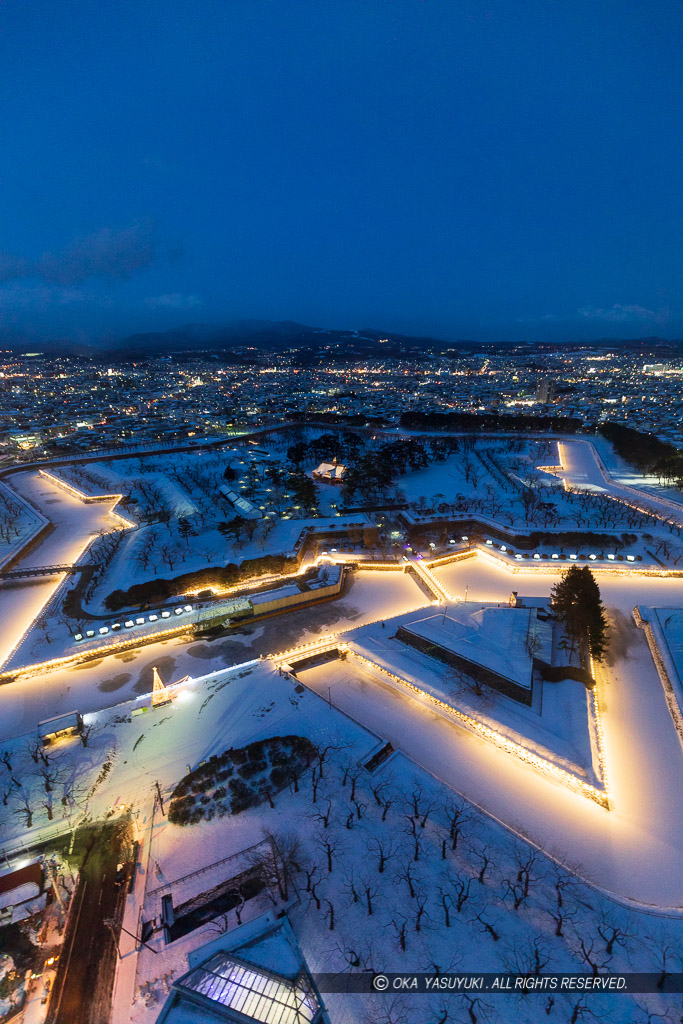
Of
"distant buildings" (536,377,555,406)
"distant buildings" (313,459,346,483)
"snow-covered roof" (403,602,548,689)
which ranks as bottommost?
"snow-covered roof" (403,602,548,689)

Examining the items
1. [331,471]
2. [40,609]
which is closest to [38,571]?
[40,609]

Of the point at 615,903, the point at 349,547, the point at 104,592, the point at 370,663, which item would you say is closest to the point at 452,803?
the point at 615,903

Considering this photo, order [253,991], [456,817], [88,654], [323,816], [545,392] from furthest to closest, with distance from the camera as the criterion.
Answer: [545,392] < [88,654] < [323,816] < [456,817] < [253,991]

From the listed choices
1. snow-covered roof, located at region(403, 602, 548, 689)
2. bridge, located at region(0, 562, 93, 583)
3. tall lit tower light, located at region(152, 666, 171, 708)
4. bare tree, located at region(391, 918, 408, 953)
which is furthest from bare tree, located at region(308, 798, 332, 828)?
bridge, located at region(0, 562, 93, 583)

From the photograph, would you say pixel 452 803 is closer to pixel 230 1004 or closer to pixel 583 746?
pixel 583 746

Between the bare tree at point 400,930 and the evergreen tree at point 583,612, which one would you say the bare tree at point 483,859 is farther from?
the evergreen tree at point 583,612

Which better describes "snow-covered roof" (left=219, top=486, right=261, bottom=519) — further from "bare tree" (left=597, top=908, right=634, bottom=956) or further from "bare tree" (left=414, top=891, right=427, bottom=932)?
"bare tree" (left=597, top=908, right=634, bottom=956)

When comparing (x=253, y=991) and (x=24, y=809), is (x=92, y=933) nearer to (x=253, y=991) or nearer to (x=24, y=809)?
(x=253, y=991)
